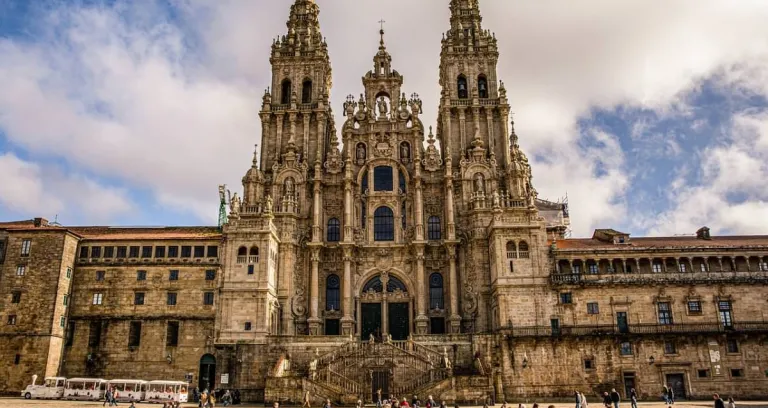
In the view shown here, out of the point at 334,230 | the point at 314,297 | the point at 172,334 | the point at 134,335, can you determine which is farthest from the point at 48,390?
the point at 334,230

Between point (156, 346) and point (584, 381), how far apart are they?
32.8 meters

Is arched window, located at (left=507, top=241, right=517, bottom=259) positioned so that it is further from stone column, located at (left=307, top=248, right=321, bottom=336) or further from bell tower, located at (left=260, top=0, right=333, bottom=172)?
bell tower, located at (left=260, top=0, right=333, bottom=172)

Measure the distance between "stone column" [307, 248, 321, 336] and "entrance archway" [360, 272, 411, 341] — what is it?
392 centimetres

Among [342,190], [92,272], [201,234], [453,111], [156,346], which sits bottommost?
[156,346]

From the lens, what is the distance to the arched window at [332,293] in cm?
5603

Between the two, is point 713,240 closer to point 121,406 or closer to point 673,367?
point 673,367

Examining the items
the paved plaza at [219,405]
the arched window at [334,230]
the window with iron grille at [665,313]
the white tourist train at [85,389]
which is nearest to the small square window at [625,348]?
the window with iron grille at [665,313]

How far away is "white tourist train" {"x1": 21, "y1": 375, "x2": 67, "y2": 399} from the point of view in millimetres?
46000

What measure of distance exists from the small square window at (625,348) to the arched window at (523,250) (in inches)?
372

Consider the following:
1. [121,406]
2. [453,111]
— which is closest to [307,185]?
[453,111]

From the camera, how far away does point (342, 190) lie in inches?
2301

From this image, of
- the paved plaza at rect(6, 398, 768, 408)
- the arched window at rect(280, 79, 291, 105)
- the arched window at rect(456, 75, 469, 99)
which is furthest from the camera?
the arched window at rect(280, 79, 291, 105)

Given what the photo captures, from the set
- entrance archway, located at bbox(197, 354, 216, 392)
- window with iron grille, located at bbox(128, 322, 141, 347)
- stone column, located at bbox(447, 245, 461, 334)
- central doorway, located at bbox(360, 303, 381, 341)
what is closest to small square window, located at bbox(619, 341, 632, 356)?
stone column, located at bbox(447, 245, 461, 334)

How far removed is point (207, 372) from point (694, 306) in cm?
3778
